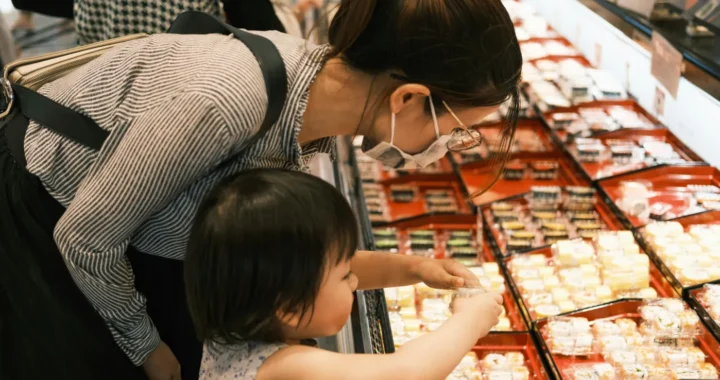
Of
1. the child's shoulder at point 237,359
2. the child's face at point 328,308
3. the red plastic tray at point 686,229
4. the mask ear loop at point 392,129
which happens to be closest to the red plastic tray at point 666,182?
the red plastic tray at point 686,229

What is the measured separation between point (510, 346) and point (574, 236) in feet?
2.25

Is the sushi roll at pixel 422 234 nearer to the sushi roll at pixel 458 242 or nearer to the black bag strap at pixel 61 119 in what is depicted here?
the sushi roll at pixel 458 242

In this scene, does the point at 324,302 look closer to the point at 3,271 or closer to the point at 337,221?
the point at 337,221

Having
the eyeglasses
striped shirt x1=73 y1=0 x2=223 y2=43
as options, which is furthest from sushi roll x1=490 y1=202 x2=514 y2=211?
the eyeglasses

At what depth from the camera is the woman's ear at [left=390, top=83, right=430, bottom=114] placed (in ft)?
4.33

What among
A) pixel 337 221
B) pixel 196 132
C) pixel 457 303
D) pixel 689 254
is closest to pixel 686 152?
pixel 689 254

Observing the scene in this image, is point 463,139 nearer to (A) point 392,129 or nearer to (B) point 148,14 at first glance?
(A) point 392,129

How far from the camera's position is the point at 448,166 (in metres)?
3.37

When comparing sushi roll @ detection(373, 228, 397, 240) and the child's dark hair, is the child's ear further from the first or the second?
sushi roll @ detection(373, 228, 397, 240)

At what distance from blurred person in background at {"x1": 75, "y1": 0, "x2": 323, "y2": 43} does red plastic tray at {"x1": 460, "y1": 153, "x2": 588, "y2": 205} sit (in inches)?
44.0

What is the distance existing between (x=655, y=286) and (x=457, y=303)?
1.25 metres

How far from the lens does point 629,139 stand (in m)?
3.21

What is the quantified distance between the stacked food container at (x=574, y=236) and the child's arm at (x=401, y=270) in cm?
22

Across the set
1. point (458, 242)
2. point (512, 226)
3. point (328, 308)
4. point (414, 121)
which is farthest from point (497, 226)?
point (328, 308)
